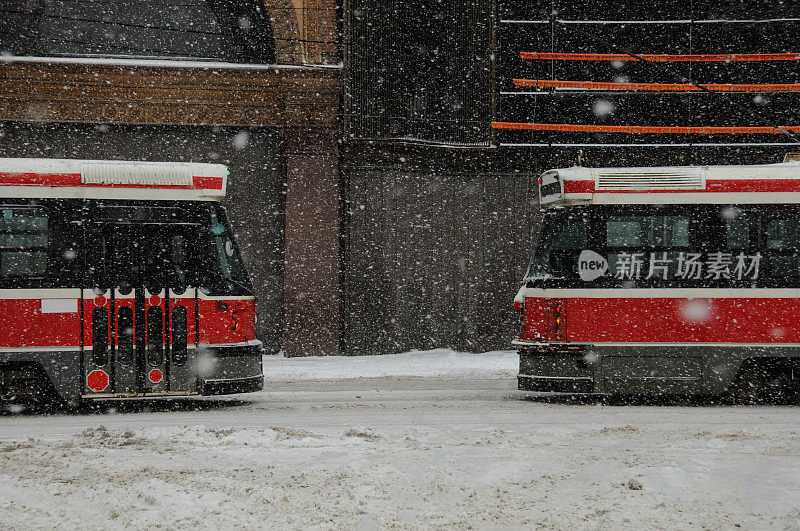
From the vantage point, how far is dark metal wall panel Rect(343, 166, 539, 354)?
60.5 ft

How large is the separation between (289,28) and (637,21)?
7577 millimetres

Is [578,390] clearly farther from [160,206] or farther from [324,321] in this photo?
[324,321]

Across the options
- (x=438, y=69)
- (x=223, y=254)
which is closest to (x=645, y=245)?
(x=223, y=254)

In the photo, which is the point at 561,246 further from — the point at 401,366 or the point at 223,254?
the point at 401,366

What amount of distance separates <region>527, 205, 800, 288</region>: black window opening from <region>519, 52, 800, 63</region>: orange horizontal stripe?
8895 mm

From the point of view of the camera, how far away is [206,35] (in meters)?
18.5

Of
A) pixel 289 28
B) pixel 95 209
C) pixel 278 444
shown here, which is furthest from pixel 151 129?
pixel 278 444

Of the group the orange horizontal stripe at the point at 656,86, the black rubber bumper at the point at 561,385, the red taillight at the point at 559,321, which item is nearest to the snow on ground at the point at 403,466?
the black rubber bumper at the point at 561,385

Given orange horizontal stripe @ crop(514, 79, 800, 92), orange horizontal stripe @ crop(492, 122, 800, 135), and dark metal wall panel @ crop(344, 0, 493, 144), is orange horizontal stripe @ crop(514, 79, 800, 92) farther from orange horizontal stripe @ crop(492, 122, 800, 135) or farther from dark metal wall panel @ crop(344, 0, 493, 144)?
dark metal wall panel @ crop(344, 0, 493, 144)

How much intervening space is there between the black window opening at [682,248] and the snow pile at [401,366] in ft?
14.0

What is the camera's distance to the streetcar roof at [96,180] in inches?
431

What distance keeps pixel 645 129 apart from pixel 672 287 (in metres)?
8.93

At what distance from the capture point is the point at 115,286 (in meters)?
11.0

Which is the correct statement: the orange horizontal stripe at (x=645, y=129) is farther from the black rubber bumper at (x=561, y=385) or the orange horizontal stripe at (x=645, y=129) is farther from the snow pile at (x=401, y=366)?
the black rubber bumper at (x=561, y=385)
